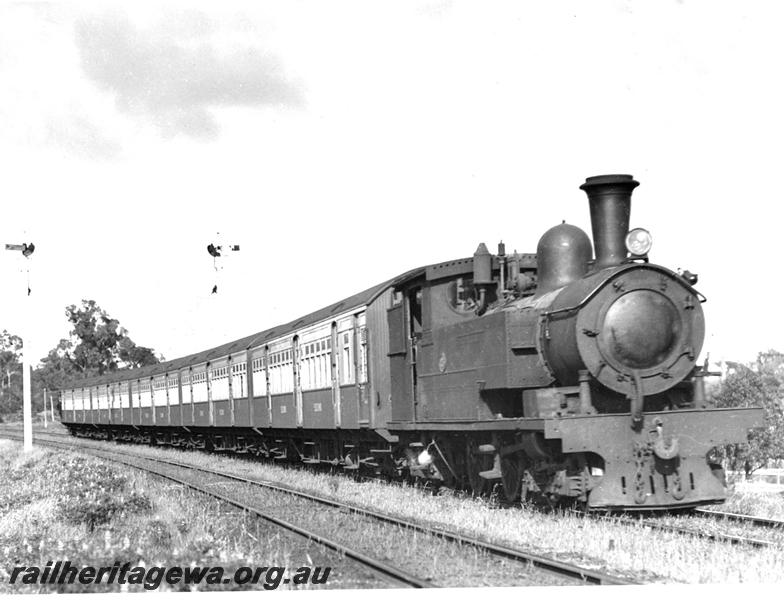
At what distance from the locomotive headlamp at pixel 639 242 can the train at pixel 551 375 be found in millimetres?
16

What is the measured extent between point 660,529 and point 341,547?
10.7 ft

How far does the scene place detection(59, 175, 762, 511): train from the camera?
10.5 metres

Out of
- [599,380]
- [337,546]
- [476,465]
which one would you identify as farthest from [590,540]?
[476,465]

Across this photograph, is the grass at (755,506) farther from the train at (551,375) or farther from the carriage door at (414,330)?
the carriage door at (414,330)

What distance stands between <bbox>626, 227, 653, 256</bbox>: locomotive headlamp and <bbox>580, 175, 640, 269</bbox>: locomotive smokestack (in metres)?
0.31

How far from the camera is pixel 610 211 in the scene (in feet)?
36.7

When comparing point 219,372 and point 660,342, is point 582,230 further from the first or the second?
Answer: point 219,372

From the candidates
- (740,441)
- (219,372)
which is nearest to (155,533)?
(740,441)

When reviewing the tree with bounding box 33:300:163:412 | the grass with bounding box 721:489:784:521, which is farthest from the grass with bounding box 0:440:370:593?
the tree with bounding box 33:300:163:412

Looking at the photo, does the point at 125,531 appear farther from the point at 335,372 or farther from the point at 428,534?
the point at 335,372

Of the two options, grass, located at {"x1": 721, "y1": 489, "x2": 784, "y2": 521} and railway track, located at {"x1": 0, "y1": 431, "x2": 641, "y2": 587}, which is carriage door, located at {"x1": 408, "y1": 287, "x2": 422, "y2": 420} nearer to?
railway track, located at {"x1": 0, "y1": 431, "x2": 641, "y2": 587}

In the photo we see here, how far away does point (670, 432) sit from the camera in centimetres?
1059

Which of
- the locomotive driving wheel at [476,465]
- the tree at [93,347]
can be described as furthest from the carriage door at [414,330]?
the tree at [93,347]

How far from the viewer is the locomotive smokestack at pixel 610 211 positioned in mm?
11125
